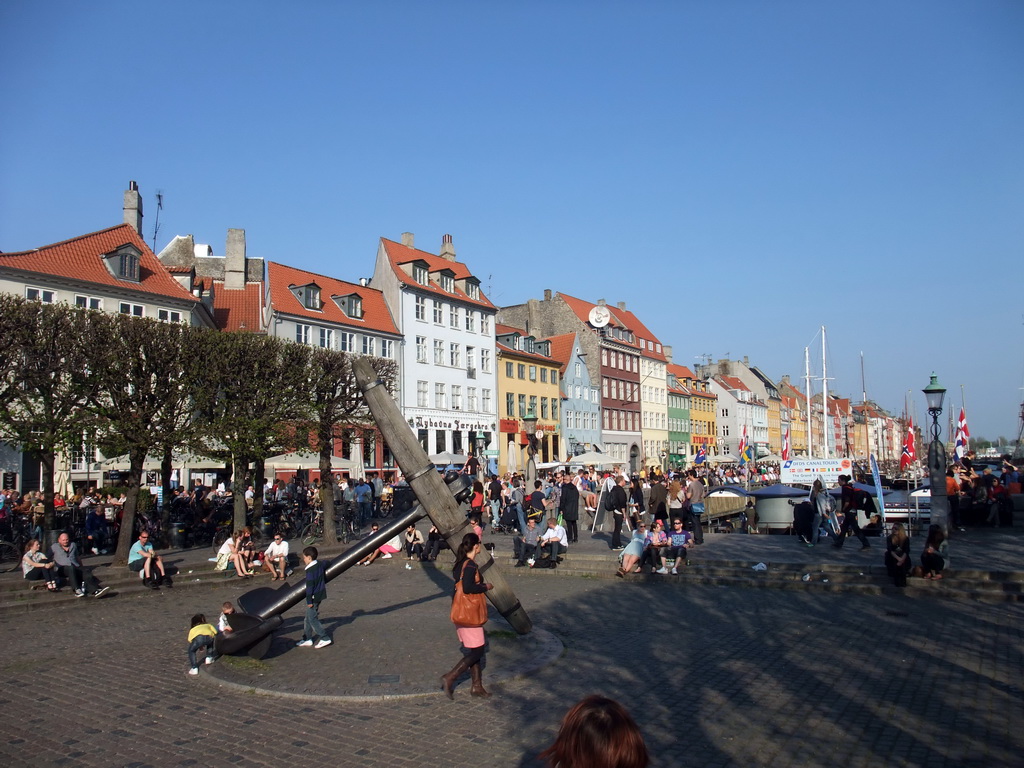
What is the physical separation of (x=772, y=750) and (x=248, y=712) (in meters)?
5.15

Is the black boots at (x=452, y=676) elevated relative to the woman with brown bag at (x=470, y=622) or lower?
lower

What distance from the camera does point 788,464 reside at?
1431 inches

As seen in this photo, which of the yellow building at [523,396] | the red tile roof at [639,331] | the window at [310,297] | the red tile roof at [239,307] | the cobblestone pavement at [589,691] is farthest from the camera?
the red tile roof at [639,331]

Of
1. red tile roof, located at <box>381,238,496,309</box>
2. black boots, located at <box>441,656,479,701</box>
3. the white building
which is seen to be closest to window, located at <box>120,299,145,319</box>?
the white building

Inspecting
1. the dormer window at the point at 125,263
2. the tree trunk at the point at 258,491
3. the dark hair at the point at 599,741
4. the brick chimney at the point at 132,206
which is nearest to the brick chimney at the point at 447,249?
the brick chimney at the point at 132,206

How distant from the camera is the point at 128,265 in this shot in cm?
3875

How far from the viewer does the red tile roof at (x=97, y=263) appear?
35125mm

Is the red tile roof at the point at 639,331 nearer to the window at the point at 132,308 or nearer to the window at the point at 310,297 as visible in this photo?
the window at the point at 310,297

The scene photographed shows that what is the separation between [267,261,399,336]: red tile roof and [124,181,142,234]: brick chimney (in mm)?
8607

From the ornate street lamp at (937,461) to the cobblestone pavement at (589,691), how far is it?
11.7ft

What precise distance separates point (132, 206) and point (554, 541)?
39096 millimetres

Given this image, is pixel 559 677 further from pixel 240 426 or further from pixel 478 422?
pixel 478 422

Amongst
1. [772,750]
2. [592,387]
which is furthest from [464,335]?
[772,750]

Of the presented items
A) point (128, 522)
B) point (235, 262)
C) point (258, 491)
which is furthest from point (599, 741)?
point (235, 262)
